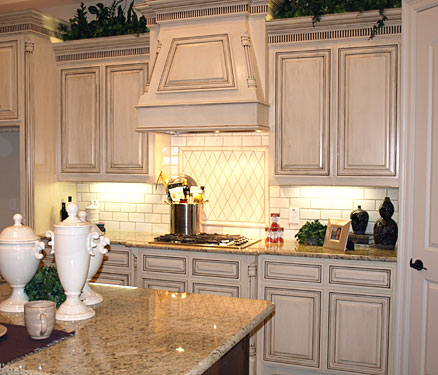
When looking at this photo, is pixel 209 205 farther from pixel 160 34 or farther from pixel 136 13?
pixel 136 13

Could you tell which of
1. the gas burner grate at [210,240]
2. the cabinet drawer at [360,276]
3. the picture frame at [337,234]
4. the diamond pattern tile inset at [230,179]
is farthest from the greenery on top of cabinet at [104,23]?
the cabinet drawer at [360,276]

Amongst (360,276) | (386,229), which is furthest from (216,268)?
(386,229)

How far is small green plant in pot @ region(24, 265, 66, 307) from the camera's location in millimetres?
2186

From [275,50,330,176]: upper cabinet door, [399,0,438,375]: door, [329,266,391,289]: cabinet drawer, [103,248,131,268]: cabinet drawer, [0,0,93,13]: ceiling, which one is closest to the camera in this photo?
[399,0,438,375]: door

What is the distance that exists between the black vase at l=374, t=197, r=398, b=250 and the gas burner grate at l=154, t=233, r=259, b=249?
93 centimetres

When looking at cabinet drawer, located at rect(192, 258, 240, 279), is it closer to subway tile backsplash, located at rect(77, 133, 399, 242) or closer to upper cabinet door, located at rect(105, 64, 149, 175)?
subway tile backsplash, located at rect(77, 133, 399, 242)

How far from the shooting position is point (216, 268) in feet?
12.8

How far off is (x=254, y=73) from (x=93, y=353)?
268cm

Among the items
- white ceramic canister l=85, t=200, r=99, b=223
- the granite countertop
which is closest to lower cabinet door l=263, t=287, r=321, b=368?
the granite countertop

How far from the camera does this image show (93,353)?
1.72 metres

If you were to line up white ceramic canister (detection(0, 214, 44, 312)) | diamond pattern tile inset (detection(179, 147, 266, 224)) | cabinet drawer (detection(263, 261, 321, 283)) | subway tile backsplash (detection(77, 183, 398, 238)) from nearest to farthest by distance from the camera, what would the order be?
white ceramic canister (detection(0, 214, 44, 312)), cabinet drawer (detection(263, 261, 321, 283)), subway tile backsplash (detection(77, 183, 398, 238)), diamond pattern tile inset (detection(179, 147, 266, 224))

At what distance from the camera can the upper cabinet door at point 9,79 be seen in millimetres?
4586

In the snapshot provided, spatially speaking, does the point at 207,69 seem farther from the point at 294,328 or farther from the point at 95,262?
the point at 95,262

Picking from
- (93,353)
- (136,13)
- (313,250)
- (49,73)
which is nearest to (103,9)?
(136,13)
